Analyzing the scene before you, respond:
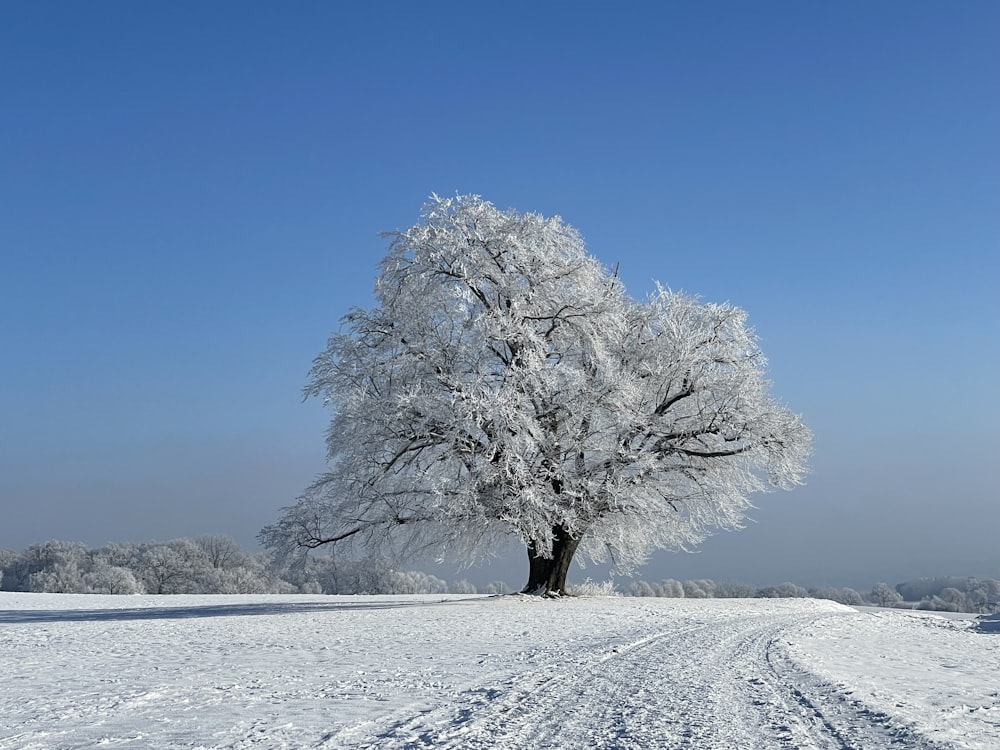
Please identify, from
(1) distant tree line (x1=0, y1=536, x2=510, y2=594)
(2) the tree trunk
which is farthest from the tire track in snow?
(1) distant tree line (x1=0, y1=536, x2=510, y2=594)

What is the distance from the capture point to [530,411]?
21438 mm

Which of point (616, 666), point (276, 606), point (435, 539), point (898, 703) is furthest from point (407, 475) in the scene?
point (898, 703)

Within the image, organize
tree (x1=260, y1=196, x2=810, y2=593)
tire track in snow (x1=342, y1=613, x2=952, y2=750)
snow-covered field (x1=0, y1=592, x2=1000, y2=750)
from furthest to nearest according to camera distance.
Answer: tree (x1=260, y1=196, x2=810, y2=593) → snow-covered field (x1=0, y1=592, x2=1000, y2=750) → tire track in snow (x1=342, y1=613, x2=952, y2=750)

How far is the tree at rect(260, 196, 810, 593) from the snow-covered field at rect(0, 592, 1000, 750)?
16.8 feet

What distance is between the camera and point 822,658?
10.6 meters

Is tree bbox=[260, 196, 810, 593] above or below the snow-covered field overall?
above

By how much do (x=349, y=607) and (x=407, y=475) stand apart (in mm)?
4386

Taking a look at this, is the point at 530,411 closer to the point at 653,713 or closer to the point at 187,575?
the point at 653,713

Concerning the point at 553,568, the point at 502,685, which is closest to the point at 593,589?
the point at 553,568

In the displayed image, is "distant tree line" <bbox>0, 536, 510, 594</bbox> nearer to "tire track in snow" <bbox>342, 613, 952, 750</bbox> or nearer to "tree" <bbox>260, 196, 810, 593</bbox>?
"tree" <bbox>260, 196, 810, 593</bbox>

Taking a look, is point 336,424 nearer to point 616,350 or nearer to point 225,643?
point 616,350

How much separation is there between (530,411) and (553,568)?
5221mm

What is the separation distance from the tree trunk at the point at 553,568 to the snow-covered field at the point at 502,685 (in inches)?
280

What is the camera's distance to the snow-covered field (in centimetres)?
623
